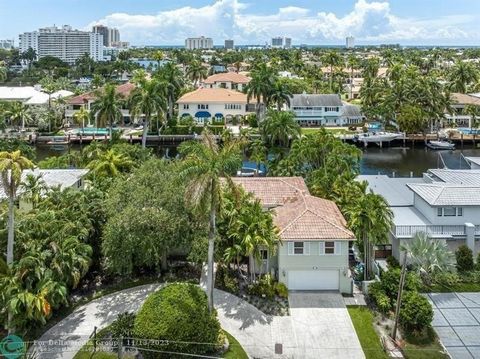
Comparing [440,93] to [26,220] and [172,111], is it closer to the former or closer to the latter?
[172,111]

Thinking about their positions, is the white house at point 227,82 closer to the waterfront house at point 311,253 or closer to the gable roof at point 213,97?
the gable roof at point 213,97

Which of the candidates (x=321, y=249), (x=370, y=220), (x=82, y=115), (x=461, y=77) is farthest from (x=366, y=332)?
(x=461, y=77)

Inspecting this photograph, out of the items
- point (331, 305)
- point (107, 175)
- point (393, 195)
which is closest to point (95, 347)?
point (331, 305)

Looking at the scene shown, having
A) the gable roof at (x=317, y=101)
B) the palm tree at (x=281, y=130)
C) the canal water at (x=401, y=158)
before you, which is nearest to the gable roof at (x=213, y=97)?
the gable roof at (x=317, y=101)

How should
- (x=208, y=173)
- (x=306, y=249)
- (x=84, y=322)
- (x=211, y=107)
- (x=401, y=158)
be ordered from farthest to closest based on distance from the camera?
(x=211, y=107), (x=401, y=158), (x=306, y=249), (x=84, y=322), (x=208, y=173)

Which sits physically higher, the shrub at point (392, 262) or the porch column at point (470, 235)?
the porch column at point (470, 235)

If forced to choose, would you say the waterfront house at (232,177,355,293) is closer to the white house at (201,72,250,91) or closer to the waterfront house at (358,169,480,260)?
the waterfront house at (358,169,480,260)

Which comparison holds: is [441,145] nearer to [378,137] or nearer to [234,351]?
[378,137]
